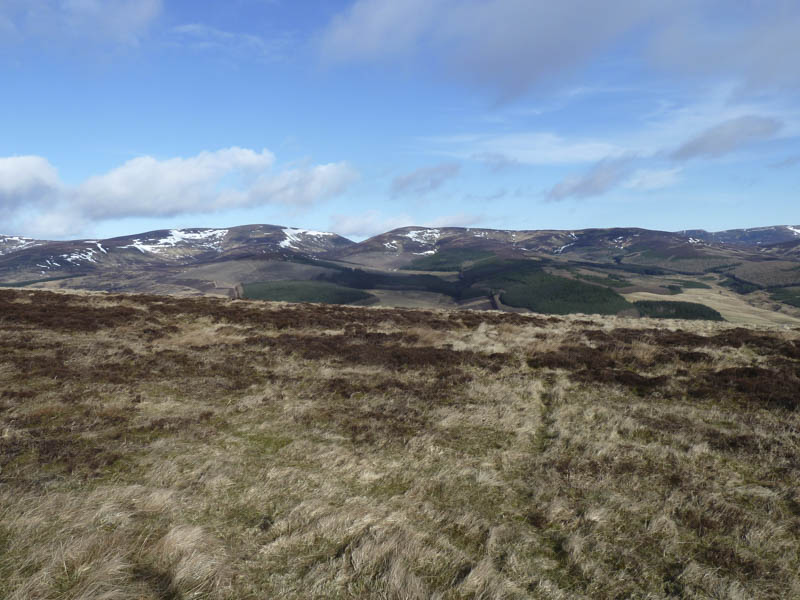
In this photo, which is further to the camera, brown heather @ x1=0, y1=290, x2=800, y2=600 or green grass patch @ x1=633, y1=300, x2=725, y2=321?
green grass patch @ x1=633, y1=300, x2=725, y2=321

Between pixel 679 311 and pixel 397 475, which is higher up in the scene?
pixel 397 475

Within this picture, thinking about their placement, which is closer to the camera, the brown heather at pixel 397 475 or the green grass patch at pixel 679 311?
the brown heather at pixel 397 475

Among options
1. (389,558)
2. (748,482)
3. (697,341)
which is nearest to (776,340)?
(697,341)

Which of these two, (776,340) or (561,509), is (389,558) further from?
(776,340)

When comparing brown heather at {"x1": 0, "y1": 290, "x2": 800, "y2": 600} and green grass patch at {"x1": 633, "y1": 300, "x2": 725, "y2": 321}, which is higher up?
brown heather at {"x1": 0, "y1": 290, "x2": 800, "y2": 600}

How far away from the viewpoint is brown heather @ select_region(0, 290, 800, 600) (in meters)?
6.68

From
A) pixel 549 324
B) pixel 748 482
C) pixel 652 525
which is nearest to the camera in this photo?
pixel 652 525

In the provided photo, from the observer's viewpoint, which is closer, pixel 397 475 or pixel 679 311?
pixel 397 475

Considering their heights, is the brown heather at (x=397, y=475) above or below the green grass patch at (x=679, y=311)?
above

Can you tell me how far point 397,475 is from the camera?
34.2 ft

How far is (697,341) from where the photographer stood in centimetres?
2511

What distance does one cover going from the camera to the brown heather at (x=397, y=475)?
6.68m

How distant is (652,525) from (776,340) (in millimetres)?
23470

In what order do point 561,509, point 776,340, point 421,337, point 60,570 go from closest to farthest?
point 60,570
point 561,509
point 776,340
point 421,337
